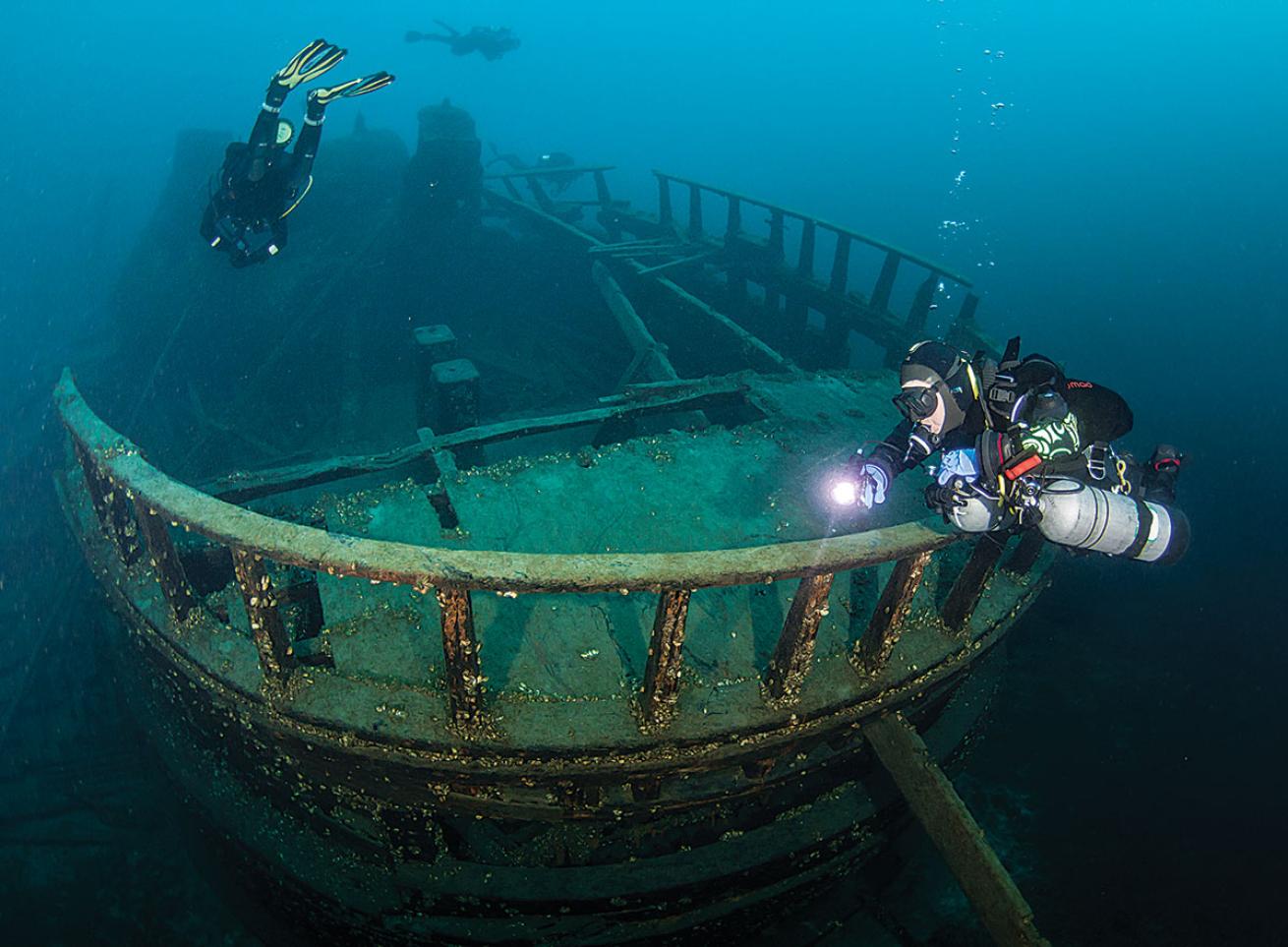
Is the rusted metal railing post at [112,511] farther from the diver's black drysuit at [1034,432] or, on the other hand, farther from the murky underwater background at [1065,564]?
the diver's black drysuit at [1034,432]

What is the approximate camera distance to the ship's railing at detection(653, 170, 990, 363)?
24.5ft

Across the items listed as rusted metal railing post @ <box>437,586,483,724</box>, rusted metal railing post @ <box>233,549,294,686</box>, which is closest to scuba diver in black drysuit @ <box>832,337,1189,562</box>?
rusted metal railing post @ <box>437,586,483,724</box>

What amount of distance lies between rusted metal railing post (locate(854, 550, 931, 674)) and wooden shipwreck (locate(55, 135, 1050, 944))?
14 millimetres

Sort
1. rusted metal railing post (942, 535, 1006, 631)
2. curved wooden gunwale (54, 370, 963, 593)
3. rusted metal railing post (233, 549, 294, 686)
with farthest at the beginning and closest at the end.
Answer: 1. rusted metal railing post (942, 535, 1006, 631)
2. rusted metal railing post (233, 549, 294, 686)
3. curved wooden gunwale (54, 370, 963, 593)

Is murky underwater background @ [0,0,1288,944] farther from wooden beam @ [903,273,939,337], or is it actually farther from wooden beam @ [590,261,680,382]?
wooden beam @ [590,261,680,382]

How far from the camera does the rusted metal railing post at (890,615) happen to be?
2.35 metres

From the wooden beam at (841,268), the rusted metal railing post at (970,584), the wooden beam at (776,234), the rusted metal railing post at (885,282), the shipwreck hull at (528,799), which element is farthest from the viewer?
the wooden beam at (776,234)

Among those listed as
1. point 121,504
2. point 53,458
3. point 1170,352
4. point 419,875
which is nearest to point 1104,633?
point 419,875

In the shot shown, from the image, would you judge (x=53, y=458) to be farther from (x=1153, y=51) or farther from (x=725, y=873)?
(x=1153, y=51)

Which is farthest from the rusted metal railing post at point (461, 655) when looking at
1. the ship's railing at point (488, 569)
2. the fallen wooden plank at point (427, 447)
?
the fallen wooden plank at point (427, 447)

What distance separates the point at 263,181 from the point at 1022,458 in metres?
8.13

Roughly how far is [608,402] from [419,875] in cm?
365

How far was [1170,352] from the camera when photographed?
1817 centimetres

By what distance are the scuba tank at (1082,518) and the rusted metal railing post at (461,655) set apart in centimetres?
172
